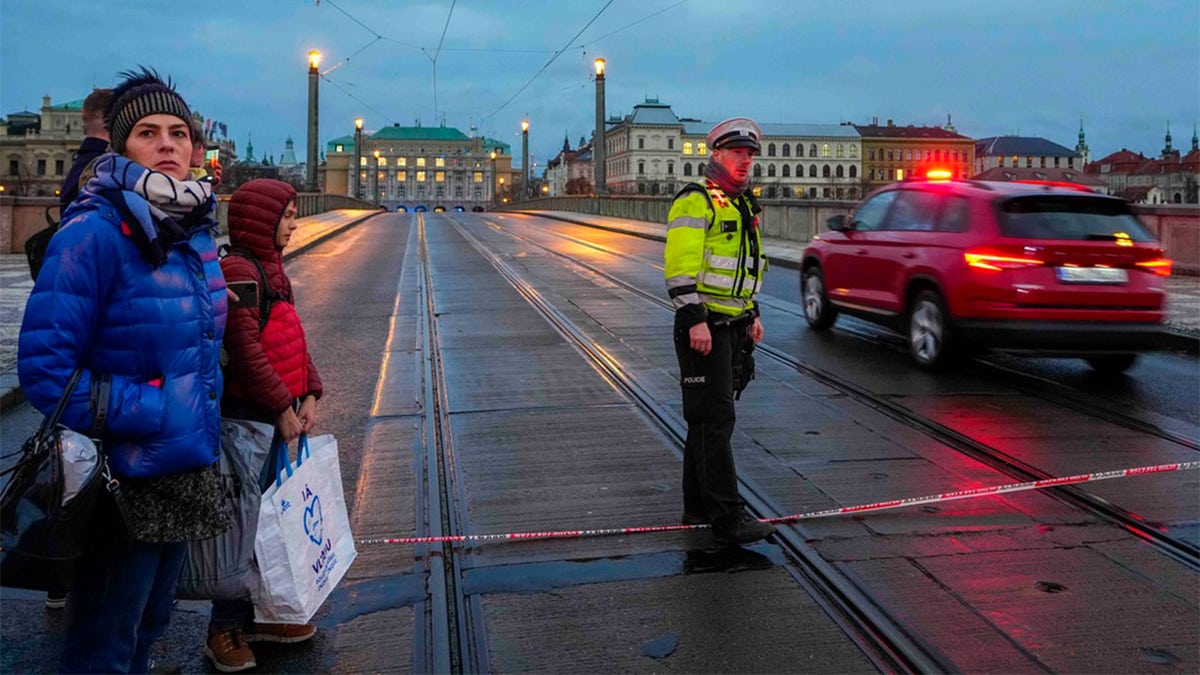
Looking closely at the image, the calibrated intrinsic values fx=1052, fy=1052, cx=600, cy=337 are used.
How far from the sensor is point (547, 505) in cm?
539

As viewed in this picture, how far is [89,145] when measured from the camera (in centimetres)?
420

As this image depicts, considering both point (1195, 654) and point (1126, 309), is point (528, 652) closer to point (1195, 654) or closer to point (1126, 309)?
point (1195, 654)

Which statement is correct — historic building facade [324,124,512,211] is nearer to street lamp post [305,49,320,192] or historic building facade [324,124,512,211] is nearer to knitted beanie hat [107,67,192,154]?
street lamp post [305,49,320,192]

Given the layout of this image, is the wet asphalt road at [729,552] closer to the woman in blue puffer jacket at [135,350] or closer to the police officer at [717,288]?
the police officer at [717,288]

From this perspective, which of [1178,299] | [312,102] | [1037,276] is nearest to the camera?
[1037,276]

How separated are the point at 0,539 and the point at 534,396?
5657 millimetres

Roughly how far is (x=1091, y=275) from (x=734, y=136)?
519cm

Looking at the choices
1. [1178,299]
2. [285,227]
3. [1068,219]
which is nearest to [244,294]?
[285,227]

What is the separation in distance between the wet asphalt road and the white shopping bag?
0.26m

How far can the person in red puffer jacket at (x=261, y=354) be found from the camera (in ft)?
11.2

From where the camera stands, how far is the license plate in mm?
8570

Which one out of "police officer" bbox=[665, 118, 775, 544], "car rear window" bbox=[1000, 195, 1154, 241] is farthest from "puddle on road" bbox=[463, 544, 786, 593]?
"car rear window" bbox=[1000, 195, 1154, 241]

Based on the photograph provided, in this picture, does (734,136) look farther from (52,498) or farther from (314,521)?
(52,498)

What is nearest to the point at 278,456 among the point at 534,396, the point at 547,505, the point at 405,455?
the point at 547,505
